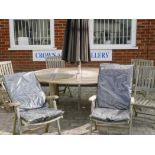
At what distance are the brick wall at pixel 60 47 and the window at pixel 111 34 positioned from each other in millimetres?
222

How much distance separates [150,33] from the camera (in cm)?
874

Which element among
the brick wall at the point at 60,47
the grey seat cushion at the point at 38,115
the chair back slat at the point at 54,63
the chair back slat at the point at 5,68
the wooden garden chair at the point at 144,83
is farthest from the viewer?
the brick wall at the point at 60,47

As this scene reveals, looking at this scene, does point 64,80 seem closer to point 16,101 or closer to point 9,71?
point 16,101

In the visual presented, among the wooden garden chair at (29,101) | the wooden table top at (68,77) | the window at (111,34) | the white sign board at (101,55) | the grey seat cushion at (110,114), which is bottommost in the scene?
the grey seat cushion at (110,114)

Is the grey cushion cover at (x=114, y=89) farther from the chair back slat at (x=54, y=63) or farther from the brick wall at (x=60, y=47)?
the brick wall at (x=60, y=47)

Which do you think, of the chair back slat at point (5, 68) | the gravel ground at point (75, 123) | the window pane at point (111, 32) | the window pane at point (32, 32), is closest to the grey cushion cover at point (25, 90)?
the gravel ground at point (75, 123)

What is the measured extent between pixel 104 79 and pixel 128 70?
43 cm

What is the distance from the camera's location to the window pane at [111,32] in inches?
351

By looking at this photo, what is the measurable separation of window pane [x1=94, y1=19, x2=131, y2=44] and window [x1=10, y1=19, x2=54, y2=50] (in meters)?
1.29

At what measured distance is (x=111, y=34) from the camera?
29.5 feet

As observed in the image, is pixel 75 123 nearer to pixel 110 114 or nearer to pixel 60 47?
pixel 110 114

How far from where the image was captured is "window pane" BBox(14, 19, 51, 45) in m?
9.02

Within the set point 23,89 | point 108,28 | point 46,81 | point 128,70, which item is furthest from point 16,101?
point 108,28

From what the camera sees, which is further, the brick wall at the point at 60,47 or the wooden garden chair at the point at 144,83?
the brick wall at the point at 60,47
